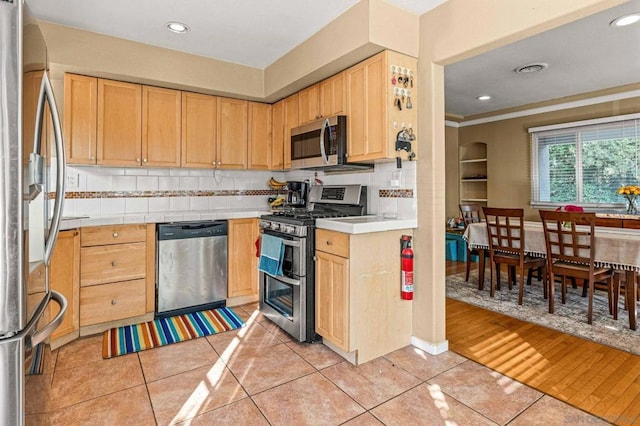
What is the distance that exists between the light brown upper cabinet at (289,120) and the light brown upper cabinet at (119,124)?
1389 millimetres

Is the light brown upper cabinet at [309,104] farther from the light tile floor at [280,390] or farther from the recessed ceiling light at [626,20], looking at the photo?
the recessed ceiling light at [626,20]

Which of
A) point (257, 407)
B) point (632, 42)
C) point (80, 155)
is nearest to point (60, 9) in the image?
point (80, 155)

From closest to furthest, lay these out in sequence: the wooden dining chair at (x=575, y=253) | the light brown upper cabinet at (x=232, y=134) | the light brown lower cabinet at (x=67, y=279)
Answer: the light brown lower cabinet at (x=67, y=279)
the wooden dining chair at (x=575, y=253)
the light brown upper cabinet at (x=232, y=134)

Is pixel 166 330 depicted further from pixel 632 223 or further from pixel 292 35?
pixel 632 223

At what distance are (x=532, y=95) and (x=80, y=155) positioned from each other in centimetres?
555

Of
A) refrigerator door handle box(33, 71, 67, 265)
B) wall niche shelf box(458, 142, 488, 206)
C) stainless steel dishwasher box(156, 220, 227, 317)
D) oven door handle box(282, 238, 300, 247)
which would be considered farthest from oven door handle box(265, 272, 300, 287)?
wall niche shelf box(458, 142, 488, 206)

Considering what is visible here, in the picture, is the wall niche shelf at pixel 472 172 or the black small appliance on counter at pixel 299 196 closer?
the black small appliance on counter at pixel 299 196

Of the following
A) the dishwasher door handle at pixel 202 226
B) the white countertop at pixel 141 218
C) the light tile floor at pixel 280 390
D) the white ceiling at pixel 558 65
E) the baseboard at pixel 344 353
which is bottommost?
the light tile floor at pixel 280 390

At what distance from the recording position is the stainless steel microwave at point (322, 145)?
9.31ft

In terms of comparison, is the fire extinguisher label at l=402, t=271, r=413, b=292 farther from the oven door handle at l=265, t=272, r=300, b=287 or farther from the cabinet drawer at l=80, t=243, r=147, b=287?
the cabinet drawer at l=80, t=243, r=147, b=287

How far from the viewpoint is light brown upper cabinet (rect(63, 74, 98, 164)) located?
2.96 m

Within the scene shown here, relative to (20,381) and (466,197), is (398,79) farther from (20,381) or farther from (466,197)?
(466,197)

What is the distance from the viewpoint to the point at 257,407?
1894 millimetres

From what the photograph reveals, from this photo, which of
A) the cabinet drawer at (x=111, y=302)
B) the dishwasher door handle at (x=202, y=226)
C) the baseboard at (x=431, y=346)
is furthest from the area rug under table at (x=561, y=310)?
the cabinet drawer at (x=111, y=302)
